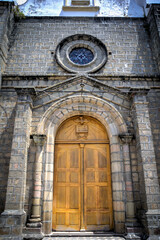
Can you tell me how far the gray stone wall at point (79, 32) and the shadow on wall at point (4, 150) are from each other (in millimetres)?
1786

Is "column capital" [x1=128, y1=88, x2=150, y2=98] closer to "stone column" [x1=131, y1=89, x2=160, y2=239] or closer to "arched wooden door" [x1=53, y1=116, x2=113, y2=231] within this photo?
"stone column" [x1=131, y1=89, x2=160, y2=239]

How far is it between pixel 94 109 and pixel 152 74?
2508mm

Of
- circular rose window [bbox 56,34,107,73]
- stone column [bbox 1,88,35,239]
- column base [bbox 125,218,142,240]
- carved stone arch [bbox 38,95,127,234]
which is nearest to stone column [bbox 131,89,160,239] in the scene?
column base [bbox 125,218,142,240]

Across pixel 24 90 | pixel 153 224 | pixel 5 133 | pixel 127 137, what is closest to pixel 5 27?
pixel 24 90

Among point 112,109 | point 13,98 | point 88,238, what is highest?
point 13,98

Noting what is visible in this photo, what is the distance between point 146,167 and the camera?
5047mm

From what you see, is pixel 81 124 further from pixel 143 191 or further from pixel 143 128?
pixel 143 191

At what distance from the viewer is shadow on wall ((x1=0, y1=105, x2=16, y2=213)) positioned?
531 cm

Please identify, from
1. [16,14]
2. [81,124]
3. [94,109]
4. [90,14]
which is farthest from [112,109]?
[16,14]

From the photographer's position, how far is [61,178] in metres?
5.79

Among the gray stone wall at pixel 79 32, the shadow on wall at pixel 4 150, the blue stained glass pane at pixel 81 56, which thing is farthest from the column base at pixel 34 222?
the blue stained glass pane at pixel 81 56

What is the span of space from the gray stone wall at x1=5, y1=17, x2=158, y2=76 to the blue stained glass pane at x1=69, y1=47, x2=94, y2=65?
668mm

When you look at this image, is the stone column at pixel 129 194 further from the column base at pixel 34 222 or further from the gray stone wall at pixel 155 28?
the gray stone wall at pixel 155 28

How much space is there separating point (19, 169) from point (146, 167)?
3.21 metres
